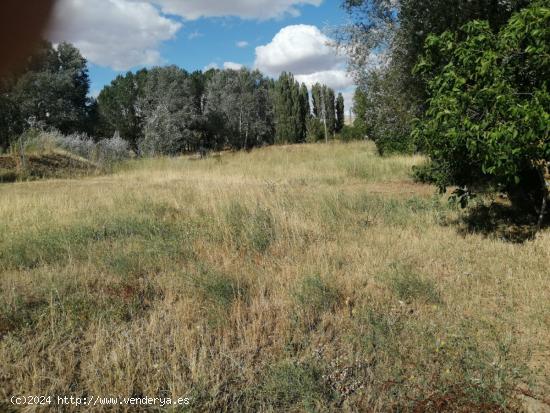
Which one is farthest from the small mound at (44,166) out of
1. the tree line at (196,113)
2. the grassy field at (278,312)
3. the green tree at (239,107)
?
the green tree at (239,107)

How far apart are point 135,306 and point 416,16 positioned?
815 cm

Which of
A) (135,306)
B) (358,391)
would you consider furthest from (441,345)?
(135,306)

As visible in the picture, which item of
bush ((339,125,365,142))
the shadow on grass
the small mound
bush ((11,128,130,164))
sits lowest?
the shadow on grass

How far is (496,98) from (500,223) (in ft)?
9.67

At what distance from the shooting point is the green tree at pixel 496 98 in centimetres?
500

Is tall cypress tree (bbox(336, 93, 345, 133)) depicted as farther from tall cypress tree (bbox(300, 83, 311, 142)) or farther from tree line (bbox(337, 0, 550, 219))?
tree line (bbox(337, 0, 550, 219))

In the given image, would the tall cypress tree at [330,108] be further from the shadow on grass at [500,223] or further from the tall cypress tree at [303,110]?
the shadow on grass at [500,223]

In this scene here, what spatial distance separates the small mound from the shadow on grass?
16330mm

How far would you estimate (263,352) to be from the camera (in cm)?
358

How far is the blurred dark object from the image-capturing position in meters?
0.55

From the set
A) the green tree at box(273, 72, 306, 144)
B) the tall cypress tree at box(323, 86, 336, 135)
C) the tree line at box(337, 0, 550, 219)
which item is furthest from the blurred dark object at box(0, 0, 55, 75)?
the tall cypress tree at box(323, 86, 336, 135)

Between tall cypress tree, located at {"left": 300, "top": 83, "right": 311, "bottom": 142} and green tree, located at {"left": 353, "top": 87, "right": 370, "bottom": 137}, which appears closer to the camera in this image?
green tree, located at {"left": 353, "top": 87, "right": 370, "bottom": 137}

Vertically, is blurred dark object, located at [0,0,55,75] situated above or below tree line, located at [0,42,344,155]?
below

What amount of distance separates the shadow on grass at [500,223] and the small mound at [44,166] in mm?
16330
